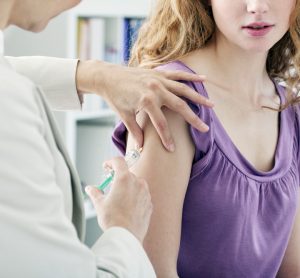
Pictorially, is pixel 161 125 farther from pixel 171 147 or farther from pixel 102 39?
pixel 102 39

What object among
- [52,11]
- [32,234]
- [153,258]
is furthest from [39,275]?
[153,258]

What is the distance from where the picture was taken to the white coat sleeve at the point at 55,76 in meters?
1.43

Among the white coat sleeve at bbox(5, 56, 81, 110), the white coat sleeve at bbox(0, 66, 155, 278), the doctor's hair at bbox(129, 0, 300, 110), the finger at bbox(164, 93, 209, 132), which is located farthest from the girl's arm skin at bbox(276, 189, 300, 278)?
the white coat sleeve at bbox(0, 66, 155, 278)

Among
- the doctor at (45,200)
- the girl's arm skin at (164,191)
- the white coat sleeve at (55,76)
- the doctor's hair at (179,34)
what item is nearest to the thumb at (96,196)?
the doctor at (45,200)

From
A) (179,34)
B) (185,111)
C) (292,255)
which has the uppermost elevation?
(179,34)

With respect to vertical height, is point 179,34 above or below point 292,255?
above

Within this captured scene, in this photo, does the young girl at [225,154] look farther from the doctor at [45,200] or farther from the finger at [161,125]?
the doctor at [45,200]

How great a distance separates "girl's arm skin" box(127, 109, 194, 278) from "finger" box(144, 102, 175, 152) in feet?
0.06

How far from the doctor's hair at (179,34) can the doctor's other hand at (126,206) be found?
0.51m

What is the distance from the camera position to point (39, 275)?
85 cm

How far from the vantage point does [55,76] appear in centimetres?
144

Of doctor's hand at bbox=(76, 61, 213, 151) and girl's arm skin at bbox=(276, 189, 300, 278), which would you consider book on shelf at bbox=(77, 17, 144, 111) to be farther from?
doctor's hand at bbox=(76, 61, 213, 151)

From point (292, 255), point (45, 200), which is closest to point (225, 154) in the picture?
point (292, 255)

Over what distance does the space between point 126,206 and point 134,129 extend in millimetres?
331
